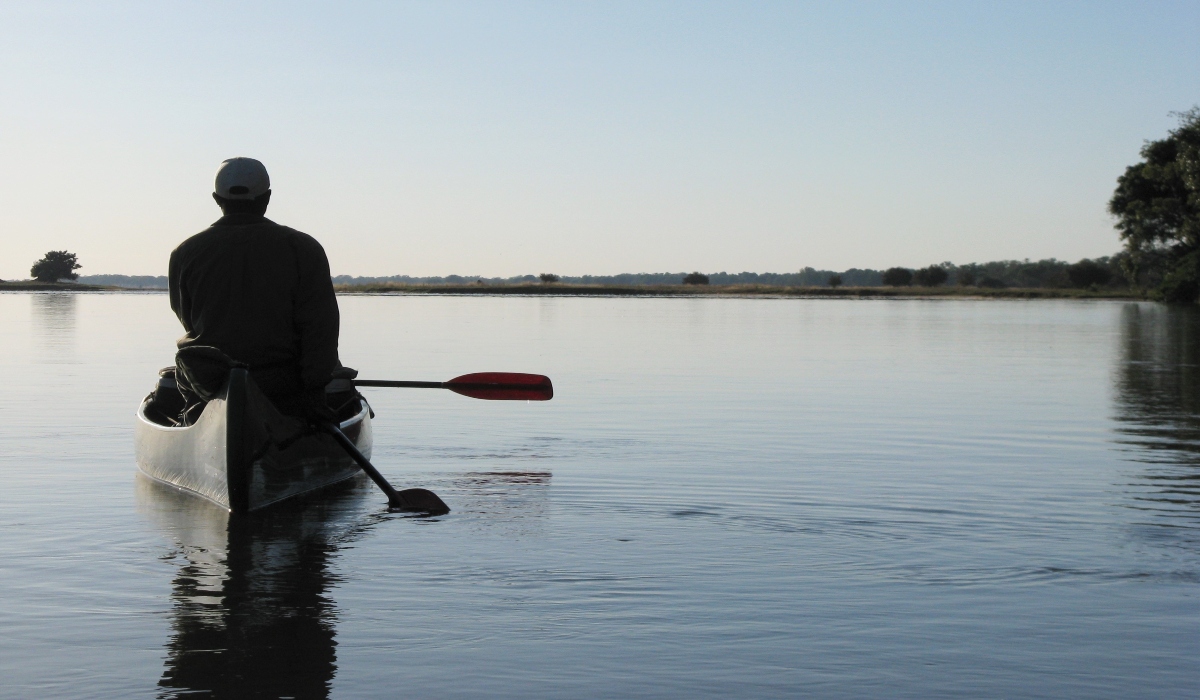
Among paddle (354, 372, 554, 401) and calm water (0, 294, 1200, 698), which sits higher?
paddle (354, 372, 554, 401)

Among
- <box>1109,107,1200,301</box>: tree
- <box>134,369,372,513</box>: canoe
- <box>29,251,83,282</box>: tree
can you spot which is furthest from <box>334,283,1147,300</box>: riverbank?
<box>134,369,372,513</box>: canoe

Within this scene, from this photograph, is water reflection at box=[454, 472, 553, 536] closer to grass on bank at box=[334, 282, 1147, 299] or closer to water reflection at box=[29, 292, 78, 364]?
water reflection at box=[29, 292, 78, 364]

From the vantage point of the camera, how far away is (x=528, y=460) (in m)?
10.3

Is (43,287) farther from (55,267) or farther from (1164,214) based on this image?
(1164,214)

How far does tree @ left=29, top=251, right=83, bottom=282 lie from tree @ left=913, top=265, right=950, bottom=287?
3399 inches

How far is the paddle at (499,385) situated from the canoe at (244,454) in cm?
143

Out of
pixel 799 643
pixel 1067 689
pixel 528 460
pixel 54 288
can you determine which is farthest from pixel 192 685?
pixel 54 288

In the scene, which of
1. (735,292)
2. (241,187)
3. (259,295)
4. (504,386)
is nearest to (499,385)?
(504,386)

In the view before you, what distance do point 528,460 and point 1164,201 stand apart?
2331 inches

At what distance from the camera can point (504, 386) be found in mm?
Result: 10617

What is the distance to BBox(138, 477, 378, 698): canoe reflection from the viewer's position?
4.43 m

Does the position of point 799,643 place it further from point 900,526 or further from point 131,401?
point 131,401

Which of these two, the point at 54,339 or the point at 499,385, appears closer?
the point at 499,385

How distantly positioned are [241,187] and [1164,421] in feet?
32.2
